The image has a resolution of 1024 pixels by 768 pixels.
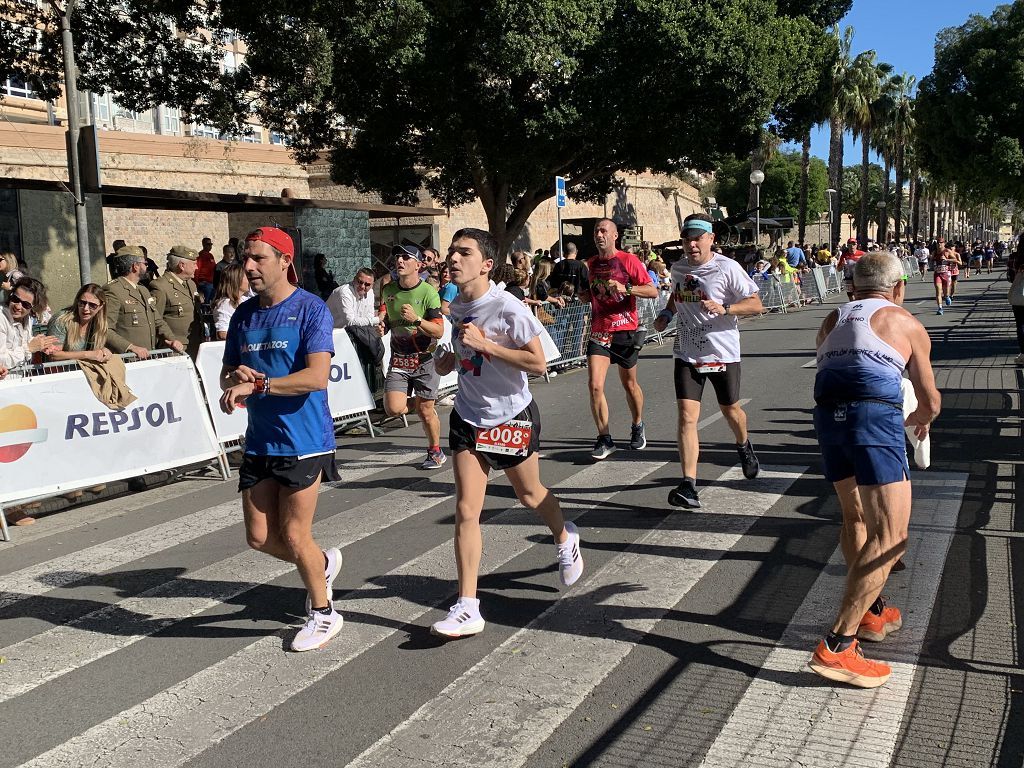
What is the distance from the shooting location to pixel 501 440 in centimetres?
483

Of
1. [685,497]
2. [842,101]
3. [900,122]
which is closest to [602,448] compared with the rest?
[685,497]

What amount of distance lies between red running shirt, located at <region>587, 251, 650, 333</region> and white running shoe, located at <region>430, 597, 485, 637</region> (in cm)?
442

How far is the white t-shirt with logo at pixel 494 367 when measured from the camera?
16.0 feet

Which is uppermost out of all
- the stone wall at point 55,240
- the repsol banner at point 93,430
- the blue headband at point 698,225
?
the stone wall at point 55,240

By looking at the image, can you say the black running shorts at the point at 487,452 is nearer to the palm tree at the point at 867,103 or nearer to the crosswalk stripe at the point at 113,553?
the crosswalk stripe at the point at 113,553

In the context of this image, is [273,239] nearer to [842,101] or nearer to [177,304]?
[177,304]

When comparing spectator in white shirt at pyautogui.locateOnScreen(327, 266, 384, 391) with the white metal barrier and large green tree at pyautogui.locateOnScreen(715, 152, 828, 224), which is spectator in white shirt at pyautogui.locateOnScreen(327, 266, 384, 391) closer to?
the white metal barrier

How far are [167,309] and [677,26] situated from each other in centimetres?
1695

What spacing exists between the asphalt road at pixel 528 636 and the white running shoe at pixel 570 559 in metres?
0.14

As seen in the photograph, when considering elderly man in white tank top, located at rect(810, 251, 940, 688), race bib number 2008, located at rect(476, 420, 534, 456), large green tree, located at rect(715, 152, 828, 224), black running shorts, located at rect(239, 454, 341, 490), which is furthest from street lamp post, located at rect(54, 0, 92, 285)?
large green tree, located at rect(715, 152, 828, 224)

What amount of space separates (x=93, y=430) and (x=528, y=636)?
469 centimetres

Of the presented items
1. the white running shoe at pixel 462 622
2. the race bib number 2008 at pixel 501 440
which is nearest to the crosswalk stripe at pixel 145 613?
the white running shoe at pixel 462 622

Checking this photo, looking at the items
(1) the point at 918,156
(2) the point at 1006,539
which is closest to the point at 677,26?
(2) the point at 1006,539

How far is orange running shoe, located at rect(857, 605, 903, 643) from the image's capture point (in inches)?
178
